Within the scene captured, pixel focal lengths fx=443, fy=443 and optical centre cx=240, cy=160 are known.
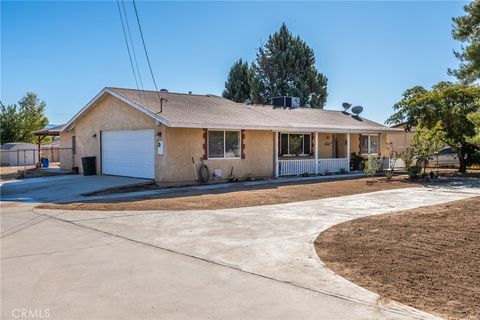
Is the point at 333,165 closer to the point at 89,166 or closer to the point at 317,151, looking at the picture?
the point at 317,151

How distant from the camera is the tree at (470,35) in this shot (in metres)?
23.1

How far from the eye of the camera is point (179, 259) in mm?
6613

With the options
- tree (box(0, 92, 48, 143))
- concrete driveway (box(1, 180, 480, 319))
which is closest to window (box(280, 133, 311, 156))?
concrete driveway (box(1, 180, 480, 319))

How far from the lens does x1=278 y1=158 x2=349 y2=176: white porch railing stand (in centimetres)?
2187

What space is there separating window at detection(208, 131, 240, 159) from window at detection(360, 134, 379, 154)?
10.4 m

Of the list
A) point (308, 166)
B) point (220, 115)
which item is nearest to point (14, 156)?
point (220, 115)

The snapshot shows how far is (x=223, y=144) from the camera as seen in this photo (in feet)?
63.2

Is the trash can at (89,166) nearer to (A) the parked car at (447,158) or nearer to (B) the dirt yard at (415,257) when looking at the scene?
(B) the dirt yard at (415,257)

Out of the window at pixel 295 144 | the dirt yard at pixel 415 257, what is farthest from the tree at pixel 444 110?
the dirt yard at pixel 415 257

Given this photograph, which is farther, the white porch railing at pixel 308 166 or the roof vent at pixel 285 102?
the roof vent at pixel 285 102

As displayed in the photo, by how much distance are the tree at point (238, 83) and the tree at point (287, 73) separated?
2013mm

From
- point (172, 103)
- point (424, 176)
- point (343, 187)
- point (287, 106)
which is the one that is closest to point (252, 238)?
point (343, 187)

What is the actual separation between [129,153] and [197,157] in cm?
349

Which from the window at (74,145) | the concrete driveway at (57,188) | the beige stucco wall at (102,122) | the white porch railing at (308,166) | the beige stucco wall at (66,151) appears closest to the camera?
the concrete driveway at (57,188)
